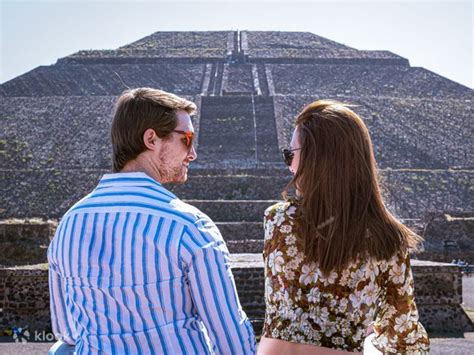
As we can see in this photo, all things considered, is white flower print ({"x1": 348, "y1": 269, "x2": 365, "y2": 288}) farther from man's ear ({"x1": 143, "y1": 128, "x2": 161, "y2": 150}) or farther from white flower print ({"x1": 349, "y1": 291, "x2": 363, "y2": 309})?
man's ear ({"x1": 143, "y1": 128, "x2": 161, "y2": 150})

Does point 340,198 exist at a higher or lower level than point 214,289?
higher

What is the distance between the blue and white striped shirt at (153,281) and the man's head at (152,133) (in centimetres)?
19

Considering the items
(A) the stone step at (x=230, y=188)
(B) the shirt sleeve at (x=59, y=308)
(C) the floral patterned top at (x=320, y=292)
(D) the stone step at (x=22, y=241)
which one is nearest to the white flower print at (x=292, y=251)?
(C) the floral patterned top at (x=320, y=292)

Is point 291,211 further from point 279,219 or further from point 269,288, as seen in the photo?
point 269,288

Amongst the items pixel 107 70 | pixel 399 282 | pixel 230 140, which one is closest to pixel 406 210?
pixel 230 140

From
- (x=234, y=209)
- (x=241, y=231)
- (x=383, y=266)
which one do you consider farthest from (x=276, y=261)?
(x=234, y=209)

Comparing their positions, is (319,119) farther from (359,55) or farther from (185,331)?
(359,55)

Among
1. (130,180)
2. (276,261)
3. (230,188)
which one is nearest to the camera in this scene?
(130,180)

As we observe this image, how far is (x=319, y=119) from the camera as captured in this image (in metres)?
3.05

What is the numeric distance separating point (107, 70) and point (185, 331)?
140 ft

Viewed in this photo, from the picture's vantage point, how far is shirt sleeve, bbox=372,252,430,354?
3.01 m

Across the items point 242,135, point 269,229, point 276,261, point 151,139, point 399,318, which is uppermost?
point 151,139

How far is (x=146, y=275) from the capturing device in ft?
8.00

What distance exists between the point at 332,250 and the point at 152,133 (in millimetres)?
761
